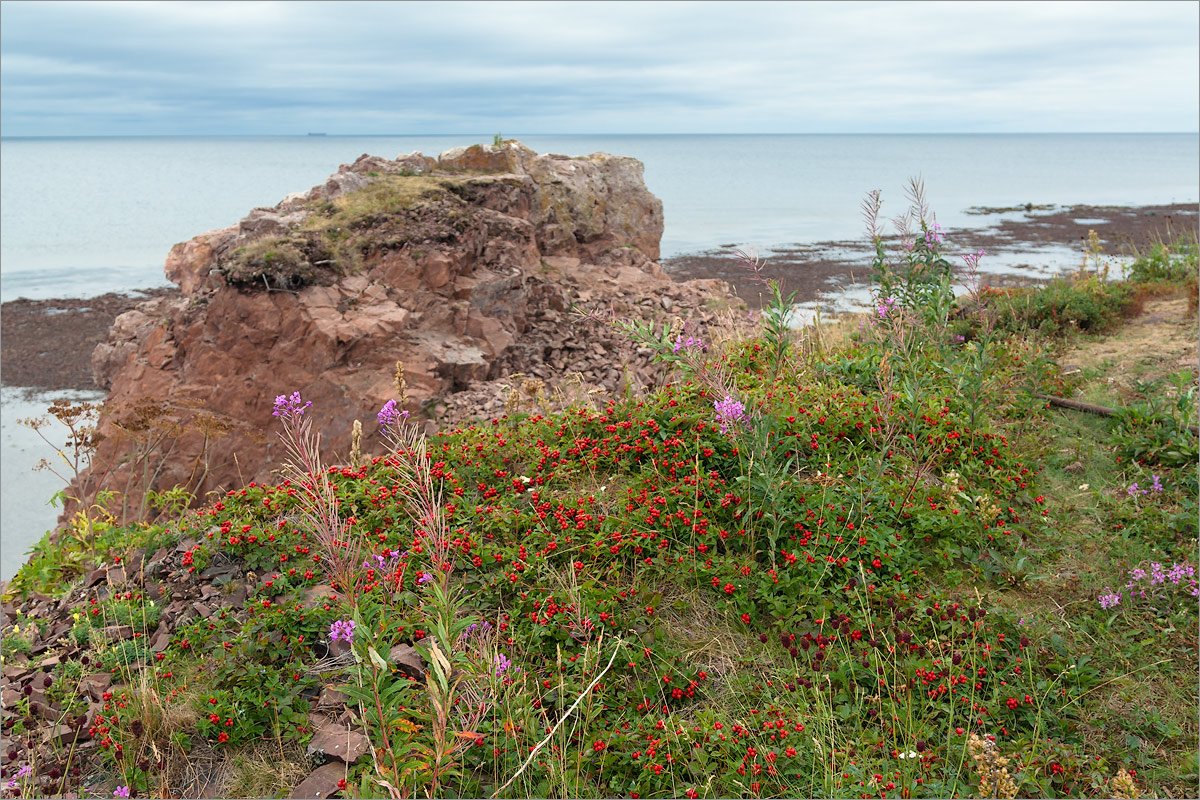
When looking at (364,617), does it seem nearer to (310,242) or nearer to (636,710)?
(636,710)

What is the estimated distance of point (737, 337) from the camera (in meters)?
8.02

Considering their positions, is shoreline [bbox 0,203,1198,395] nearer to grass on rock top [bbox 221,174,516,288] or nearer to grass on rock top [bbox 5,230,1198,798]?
grass on rock top [bbox 221,174,516,288]

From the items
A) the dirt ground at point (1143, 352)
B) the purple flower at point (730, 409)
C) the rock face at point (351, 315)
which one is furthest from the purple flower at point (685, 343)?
the rock face at point (351, 315)

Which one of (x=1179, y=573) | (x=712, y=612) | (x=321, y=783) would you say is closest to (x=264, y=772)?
(x=321, y=783)

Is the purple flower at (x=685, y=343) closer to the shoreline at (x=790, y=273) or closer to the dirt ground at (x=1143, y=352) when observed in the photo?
the dirt ground at (x=1143, y=352)

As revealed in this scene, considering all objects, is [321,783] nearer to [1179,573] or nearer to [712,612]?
[712,612]

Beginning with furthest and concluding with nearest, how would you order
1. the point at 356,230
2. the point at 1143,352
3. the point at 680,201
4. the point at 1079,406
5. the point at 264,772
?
the point at 680,201 < the point at 356,230 < the point at 1143,352 < the point at 1079,406 < the point at 264,772

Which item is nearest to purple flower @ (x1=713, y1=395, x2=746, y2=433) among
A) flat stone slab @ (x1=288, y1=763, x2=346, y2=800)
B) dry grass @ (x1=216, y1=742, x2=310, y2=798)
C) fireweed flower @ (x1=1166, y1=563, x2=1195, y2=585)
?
flat stone slab @ (x1=288, y1=763, x2=346, y2=800)

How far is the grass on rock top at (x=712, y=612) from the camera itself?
123 inches

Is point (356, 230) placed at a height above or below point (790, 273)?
above

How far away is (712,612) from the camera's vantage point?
4062 mm

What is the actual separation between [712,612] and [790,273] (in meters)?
18.9

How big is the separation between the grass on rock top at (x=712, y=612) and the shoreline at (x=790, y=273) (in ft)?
22.3

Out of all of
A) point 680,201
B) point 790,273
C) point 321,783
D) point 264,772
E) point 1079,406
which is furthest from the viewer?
point 680,201
